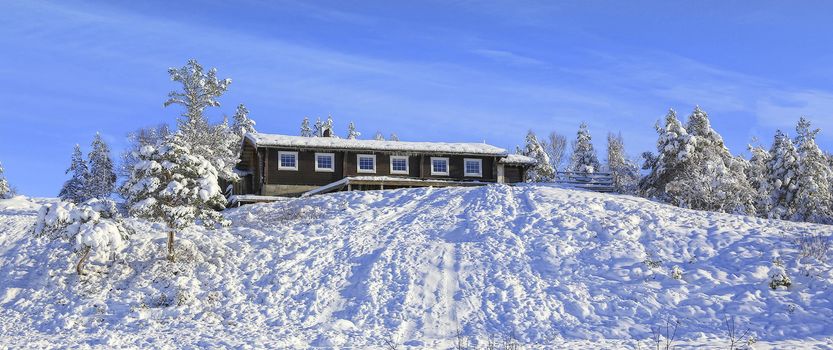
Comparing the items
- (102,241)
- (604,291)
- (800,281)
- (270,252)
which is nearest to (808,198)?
(800,281)

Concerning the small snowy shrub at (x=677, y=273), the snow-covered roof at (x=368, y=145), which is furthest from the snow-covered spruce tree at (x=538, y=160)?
the small snowy shrub at (x=677, y=273)

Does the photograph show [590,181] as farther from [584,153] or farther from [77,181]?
[77,181]

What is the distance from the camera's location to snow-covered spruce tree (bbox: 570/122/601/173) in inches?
2520

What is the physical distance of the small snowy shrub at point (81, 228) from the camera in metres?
24.3

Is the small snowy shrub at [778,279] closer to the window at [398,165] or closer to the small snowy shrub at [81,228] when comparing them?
the small snowy shrub at [81,228]

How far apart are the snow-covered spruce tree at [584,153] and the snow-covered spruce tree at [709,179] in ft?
51.6

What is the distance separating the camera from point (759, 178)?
51.1 m

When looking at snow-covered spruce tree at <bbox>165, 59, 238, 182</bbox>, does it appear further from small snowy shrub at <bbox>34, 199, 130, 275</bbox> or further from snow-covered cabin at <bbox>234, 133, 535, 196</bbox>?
small snowy shrub at <bbox>34, 199, 130, 275</bbox>

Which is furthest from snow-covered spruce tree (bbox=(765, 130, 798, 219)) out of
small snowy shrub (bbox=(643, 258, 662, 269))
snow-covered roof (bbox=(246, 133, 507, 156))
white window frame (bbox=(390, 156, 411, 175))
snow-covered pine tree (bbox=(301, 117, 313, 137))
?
snow-covered pine tree (bbox=(301, 117, 313, 137))

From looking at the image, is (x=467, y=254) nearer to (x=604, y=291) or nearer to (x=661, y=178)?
(x=604, y=291)

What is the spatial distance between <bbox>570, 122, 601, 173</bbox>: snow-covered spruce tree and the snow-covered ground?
1283 inches

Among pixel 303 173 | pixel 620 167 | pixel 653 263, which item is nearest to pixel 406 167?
pixel 303 173

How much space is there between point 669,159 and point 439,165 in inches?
572

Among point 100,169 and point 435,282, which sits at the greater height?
point 100,169
